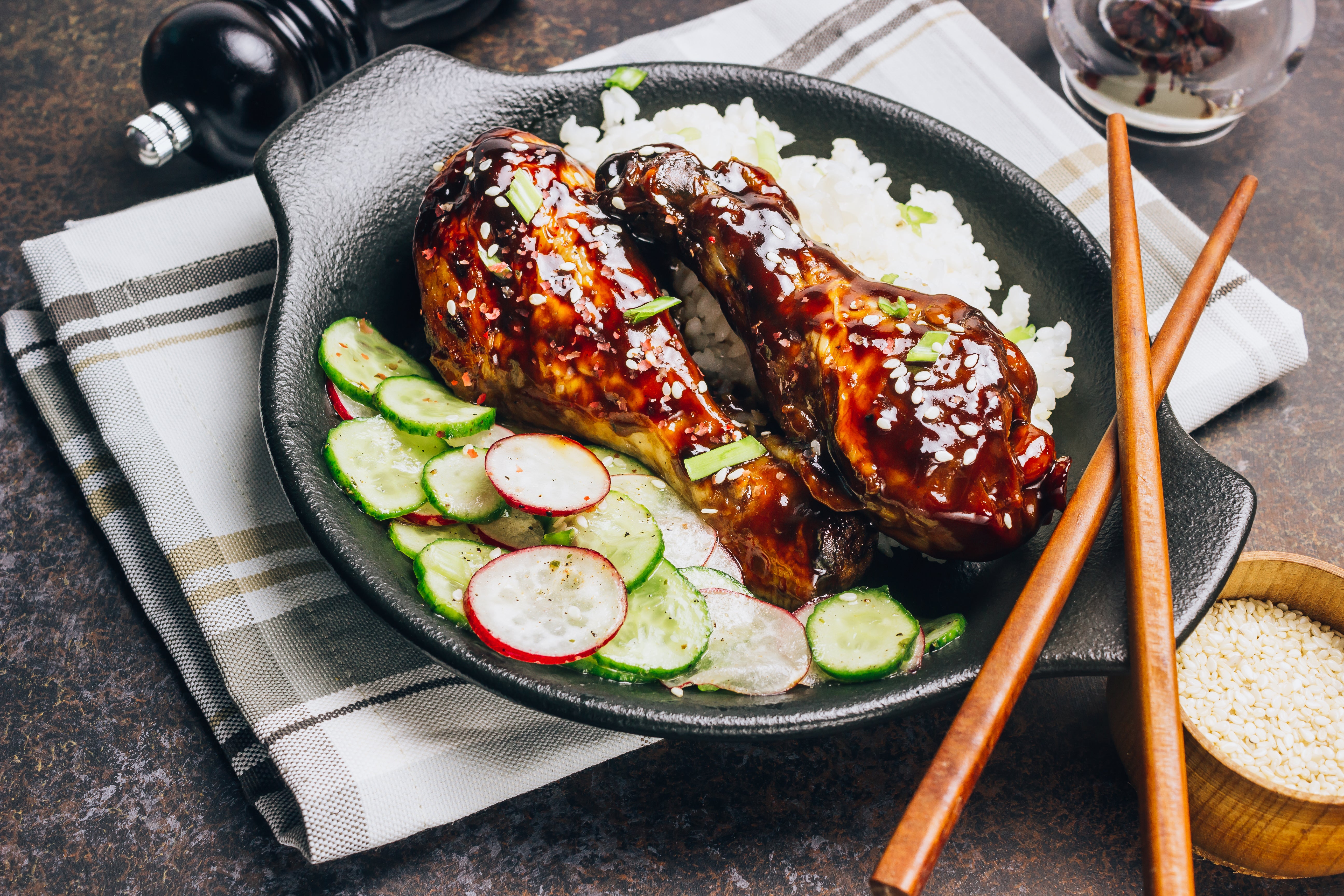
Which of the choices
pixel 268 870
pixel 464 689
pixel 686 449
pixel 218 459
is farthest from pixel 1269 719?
pixel 218 459

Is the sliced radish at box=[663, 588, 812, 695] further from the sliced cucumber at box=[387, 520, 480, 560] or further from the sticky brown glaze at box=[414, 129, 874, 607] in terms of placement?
the sliced cucumber at box=[387, 520, 480, 560]

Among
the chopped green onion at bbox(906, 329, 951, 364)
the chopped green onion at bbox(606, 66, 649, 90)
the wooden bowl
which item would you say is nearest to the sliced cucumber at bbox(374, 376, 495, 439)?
the chopped green onion at bbox(906, 329, 951, 364)

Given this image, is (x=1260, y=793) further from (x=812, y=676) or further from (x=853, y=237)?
(x=853, y=237)

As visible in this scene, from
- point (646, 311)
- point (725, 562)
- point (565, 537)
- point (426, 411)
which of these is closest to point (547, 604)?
point (565, 537)

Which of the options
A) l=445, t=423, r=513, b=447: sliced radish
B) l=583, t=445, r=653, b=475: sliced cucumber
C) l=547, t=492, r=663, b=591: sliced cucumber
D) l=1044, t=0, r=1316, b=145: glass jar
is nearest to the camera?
l=547, t=492, r=663, b=591: sliced cucumber

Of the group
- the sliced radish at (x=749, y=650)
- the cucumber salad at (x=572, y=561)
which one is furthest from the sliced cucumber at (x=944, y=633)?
the sliced radish at (x=749, y=650)

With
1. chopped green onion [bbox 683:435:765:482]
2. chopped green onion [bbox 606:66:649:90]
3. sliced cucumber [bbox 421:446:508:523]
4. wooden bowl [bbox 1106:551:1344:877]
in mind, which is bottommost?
wooden bowl [bbox 1106:551:1344:877]

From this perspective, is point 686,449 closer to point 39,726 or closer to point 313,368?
point 313,368

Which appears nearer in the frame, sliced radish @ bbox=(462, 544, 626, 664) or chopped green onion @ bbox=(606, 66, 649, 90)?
sliced radish @ bbox=(462, 544, 626, 664)
